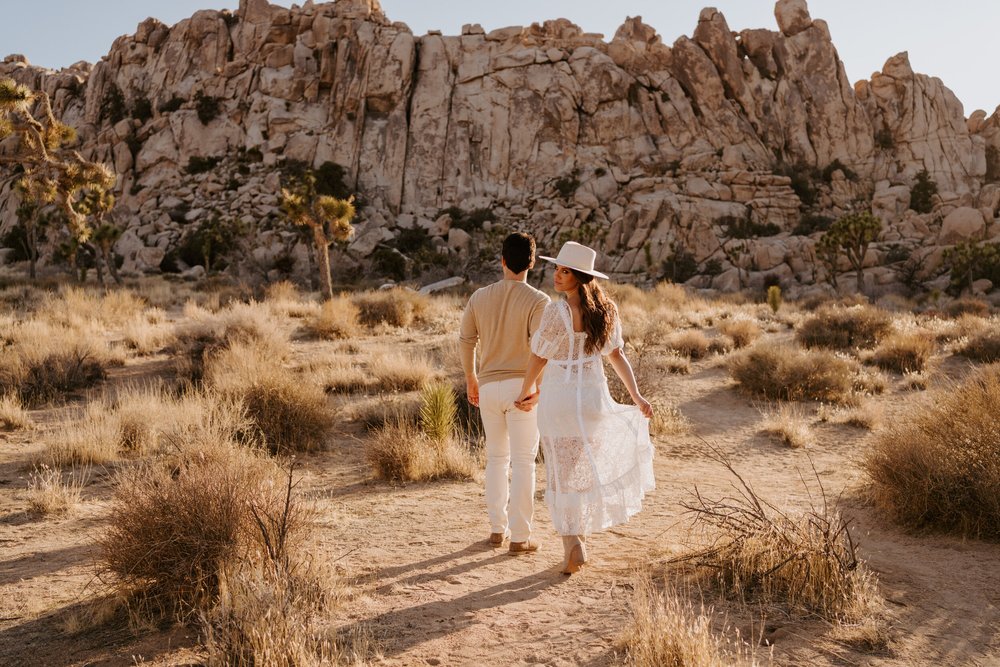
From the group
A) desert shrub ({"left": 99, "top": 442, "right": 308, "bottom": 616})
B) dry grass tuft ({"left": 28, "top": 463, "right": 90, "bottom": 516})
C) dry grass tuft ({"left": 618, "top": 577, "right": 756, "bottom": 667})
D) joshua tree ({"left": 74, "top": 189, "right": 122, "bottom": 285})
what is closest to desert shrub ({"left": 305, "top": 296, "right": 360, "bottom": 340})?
dry grass tuft ({"left": 28, "top": 463, "right": 90, "bottom": 516})

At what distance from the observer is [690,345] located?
1524cm

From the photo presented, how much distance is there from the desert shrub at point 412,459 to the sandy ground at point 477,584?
20cm

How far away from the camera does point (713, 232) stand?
46.6 metres

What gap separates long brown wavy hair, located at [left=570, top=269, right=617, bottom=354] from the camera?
4.40m

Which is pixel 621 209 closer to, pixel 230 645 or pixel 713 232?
pixel 713 232

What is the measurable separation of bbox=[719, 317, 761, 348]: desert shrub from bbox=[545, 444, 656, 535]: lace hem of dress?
41.4ft

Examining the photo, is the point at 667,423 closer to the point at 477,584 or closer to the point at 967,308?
the point at 477,584

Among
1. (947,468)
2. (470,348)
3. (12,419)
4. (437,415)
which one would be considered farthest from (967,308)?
(12,419)

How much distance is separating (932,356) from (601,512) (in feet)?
42.6

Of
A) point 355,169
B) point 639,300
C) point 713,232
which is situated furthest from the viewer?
point 355,169

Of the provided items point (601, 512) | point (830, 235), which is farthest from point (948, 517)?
point (830, 235)

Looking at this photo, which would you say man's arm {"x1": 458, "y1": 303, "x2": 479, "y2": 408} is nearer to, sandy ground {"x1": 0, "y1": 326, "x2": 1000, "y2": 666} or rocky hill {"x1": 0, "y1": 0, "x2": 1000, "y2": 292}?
sandy ground {"x1": 0, "y1": 326, "x2": 1000, "y2": 666}

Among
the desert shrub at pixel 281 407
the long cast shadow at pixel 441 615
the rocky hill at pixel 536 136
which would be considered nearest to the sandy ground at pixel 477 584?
the long cast shadow at pixel 441 615

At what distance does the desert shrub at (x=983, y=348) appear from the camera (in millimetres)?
13852
